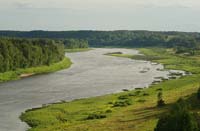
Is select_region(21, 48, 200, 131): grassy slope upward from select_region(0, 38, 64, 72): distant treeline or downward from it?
downward

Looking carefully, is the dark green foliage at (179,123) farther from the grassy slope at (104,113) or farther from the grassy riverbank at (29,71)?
the grassy riverbank at (29,71)

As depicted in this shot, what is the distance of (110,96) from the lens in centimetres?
10550

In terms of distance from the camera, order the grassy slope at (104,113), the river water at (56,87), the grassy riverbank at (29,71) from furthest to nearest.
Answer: the grassy riverbank at (29,71)
the river water at (56,87)
the grassy slope at (104,113)

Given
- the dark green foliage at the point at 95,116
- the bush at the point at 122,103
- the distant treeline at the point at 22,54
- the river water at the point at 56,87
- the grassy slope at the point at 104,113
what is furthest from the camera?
the distant treeline at the point at 22,54

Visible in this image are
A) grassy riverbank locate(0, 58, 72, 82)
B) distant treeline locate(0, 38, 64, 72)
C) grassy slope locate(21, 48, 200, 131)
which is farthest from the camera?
distant treeline locate(0, 38, 64, 72)

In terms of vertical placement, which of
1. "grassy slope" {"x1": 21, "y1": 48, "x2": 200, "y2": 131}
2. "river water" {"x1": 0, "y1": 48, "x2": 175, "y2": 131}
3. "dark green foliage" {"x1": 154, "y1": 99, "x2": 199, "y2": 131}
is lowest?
"river water" {"x1": 0, "y1": 48, "x2": 175, "y2": 131}

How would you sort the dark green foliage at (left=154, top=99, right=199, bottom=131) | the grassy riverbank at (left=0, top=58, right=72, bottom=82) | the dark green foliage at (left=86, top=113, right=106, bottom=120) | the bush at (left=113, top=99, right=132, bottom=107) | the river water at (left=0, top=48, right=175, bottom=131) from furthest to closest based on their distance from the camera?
the grassy riverbank at (left=0, top=58, right=72, bottom=82) < the bush at (left=113, top=99, right=132, bottom=107) < the river water at (left=0, top=48, right=175, bottom=131) < the dark green foliage at (left=86, top=113, right=106, bottom=120) < the dark green foliage at (left=154, top=99, right=199, bottom=131)

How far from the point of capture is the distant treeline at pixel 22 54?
15825cm

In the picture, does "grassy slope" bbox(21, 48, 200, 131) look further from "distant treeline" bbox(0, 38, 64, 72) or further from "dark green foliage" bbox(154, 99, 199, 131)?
"distant treeline" bbox(0, 38, 64, 72)

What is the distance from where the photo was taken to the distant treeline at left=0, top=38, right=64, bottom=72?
158 metres

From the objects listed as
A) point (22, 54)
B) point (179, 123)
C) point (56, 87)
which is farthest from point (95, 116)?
point (22, 54)

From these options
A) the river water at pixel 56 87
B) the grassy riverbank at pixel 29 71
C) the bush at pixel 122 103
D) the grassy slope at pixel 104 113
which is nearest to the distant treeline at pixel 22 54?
the grassy riverbank at pixel 29 71

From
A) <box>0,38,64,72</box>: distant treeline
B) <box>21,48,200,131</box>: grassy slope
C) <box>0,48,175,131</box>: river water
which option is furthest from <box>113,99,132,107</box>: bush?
<box>0,38,64,72</box>: distant treeline

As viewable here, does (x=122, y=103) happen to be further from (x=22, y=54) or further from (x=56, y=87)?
(x=22, y=54)
